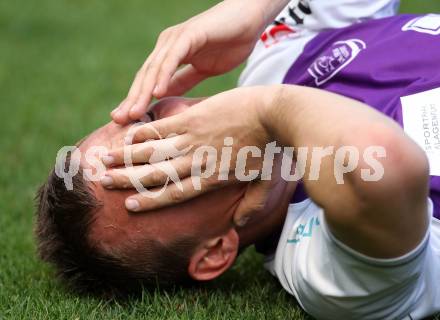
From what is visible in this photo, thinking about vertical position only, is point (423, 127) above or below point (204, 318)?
above

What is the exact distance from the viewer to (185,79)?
98.0 inches

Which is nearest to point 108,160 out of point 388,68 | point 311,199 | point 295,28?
point 311,199

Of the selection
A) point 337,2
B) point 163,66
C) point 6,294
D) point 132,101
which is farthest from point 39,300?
point 337,2

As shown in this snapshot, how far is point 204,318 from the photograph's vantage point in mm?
1938

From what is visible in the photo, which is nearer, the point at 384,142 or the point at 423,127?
the point at 384,142

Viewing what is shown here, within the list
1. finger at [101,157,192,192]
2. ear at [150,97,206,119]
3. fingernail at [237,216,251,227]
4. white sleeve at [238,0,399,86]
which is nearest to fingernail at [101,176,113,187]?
finger at [101,157,192,192]

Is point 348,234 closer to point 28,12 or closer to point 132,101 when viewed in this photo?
point 132,101

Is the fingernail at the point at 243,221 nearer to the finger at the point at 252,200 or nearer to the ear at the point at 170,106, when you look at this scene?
the finger at the point at 252,200

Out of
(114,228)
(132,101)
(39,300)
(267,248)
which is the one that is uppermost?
(132,101)

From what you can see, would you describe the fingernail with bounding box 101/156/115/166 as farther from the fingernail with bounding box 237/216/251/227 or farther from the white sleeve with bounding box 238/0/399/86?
the white sleeve with bounding box 238/0/399/86

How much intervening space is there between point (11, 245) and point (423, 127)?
148 cm

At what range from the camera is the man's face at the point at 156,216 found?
1.98 meters

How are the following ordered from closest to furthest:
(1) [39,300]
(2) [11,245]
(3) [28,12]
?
(1) [39,300]
(2) [11,245]
(3) [28,12]

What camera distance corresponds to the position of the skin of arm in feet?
4.78
